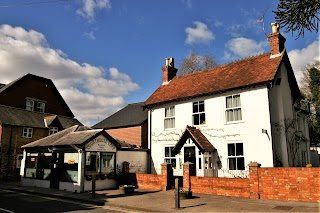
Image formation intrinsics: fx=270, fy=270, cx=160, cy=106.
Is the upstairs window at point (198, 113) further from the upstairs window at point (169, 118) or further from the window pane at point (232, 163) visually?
the window pane at point (232, 163)

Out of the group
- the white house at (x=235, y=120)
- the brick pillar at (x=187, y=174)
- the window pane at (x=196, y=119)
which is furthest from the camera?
the window pane at (x=196, y=119)

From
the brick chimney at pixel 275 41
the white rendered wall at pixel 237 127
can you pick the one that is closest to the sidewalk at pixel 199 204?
the white rendered wall at pixel 237 127

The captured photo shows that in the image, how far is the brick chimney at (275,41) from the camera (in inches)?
738

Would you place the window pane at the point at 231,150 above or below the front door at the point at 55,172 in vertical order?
above

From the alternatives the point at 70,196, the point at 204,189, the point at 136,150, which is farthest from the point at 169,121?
the point at 70,196

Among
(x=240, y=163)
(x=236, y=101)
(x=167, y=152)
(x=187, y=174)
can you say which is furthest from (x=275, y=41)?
(x=167, y=152)

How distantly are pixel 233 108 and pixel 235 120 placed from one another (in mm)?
829

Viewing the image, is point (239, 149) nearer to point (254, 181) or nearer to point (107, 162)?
point (254, 181)

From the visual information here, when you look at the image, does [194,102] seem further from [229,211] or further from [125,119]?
[125,119]

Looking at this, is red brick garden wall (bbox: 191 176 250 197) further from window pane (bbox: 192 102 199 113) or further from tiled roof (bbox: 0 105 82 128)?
tiled roof (bbox: 0 105 82 128)

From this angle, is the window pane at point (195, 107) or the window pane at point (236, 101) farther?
the window pane at point (195, 107)

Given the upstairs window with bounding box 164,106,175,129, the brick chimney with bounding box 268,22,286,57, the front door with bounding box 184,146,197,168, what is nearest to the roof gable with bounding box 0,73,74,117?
the upstairs window with bounding box 164,106,175,129

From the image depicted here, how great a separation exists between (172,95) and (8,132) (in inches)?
652

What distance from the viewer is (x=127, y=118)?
105ft
